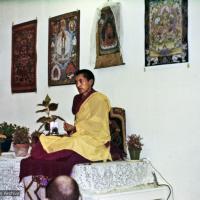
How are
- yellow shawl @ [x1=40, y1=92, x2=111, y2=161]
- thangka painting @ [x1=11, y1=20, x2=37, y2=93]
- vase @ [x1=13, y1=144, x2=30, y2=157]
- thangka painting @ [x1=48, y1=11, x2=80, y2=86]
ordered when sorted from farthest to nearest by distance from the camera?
thangka painting @ [x1=11, y1=20, x2=37, y2=93] → thangka painting @ [x1=48, y1=11, x2=80, y2=86] → vase @ [x1=13, y1=144, x2=30, y2=157] → yellow shawl @ [x1=40, y1=92, x2=111, y2=161]

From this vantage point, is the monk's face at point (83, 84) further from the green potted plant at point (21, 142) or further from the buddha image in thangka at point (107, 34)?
the green potted plant at point (21, 142)

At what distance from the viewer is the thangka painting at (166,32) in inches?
175

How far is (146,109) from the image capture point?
4.75 metres

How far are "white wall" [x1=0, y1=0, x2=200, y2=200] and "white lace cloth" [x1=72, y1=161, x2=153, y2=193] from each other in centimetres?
24

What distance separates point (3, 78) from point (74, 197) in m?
4.84

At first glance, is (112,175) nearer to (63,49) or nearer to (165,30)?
(165,30)

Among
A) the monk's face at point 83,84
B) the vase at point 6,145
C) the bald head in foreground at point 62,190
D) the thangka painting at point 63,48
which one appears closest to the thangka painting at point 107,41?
the thangka painting at point 63,48

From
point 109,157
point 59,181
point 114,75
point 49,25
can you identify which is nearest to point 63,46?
point 49,25

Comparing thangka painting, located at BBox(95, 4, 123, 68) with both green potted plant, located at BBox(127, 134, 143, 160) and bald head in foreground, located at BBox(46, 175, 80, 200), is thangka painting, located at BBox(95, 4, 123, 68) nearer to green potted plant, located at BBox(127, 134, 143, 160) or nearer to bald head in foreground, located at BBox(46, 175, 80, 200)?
green potted plant, located at BBox(127, 134, 143, 160)

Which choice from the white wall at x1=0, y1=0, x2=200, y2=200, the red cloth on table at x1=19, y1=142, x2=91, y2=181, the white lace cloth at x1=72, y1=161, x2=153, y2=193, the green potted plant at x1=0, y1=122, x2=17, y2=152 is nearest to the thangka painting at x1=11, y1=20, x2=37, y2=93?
the white wall at x1=0, y1=0, x2=200, y2=200

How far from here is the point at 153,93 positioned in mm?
4688

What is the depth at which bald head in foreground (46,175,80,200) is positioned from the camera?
6.63 feet

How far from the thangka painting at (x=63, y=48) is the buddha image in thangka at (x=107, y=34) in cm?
42

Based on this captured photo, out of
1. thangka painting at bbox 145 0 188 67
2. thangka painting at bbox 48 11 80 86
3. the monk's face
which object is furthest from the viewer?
thangka painting at bbox 48 11 80 86
